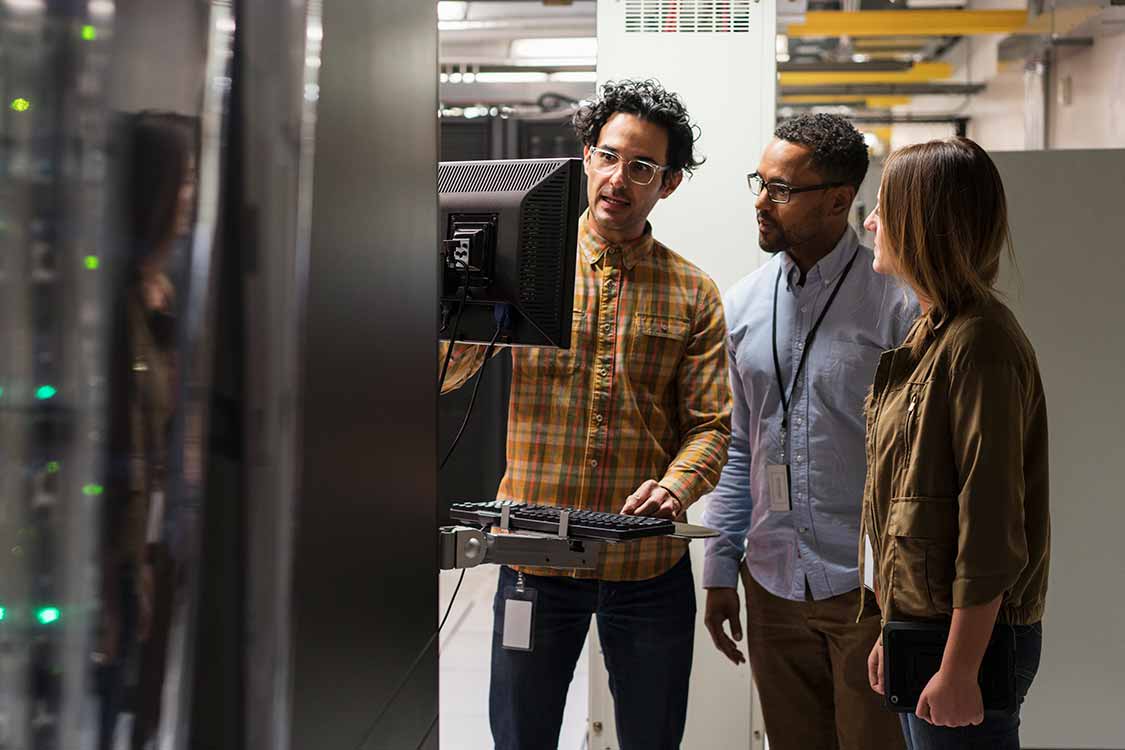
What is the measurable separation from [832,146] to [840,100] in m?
6.92

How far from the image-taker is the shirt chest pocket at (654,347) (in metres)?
1.92

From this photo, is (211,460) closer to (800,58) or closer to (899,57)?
(800,58)

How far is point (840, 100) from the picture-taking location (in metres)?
8.57

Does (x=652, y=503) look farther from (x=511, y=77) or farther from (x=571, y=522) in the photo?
(x=511, y=77)

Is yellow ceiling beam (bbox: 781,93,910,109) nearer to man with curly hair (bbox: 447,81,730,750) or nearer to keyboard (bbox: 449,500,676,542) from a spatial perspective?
man with curly hair (bbox: 447,81,730,750)

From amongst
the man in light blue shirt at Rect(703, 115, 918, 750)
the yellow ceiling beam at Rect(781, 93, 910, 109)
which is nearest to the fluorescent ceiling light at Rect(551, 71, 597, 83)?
the yellow ceiling beam at Rect(781, 93, 910, 109)

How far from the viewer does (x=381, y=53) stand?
825 millimetres

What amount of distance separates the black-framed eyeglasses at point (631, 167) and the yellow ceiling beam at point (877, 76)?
5828 mm

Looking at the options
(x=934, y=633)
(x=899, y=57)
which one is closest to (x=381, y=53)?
(x=934, y=633)

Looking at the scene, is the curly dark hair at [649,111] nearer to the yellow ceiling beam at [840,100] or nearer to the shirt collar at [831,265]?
the shirt collar at [831,265]

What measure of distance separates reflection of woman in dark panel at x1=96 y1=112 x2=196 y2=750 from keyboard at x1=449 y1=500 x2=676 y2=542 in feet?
3.13

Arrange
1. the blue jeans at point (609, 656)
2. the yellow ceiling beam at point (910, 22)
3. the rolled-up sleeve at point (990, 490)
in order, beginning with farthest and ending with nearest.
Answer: the yellow ceiling beam at point (910, 22)
the blue jeans at point (609, 656)
the rolled-up sleeve at point (990, 490)

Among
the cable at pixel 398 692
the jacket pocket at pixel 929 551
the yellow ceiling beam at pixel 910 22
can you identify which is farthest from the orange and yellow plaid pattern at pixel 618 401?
the yellow ceiling beam at pixel 910 22

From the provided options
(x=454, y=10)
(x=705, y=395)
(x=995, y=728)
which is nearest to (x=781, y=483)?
(x=705, y=395)
